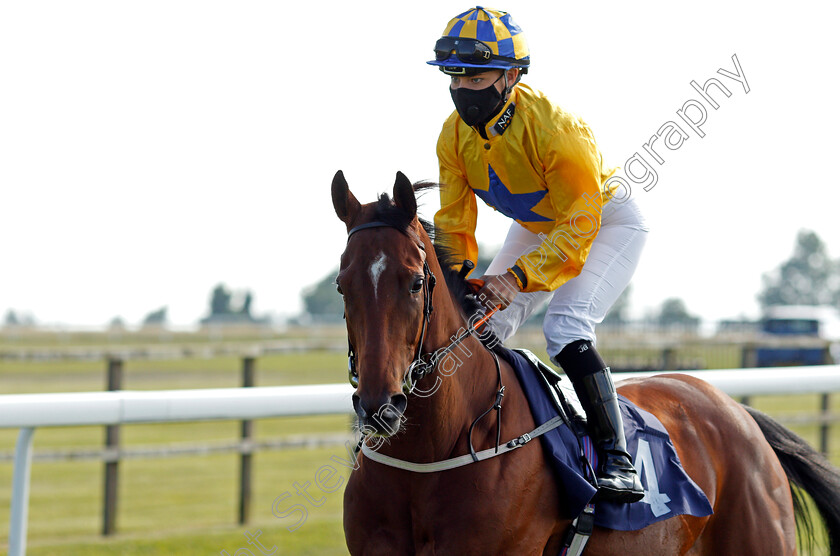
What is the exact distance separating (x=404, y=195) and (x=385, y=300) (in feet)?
1.19

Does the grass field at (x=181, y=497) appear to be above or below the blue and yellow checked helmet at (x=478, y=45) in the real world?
below

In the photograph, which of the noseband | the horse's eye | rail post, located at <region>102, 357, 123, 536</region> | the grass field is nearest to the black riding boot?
the noseband

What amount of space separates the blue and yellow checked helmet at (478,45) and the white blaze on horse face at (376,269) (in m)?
0.85

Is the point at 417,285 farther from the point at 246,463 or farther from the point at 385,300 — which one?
the point at 246,463

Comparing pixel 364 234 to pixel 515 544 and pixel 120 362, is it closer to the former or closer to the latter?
pixel 515 544

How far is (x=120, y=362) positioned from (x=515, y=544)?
A: 4016mm

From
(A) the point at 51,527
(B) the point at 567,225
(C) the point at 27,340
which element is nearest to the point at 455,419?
(B) the point at 567,225

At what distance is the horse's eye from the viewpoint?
88.2 inches

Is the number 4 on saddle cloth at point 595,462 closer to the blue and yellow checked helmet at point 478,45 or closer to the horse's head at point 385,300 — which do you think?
the horse's head at point 385,300

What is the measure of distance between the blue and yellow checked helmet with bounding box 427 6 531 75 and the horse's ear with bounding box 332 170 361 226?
584 millimetres

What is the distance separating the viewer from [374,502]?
2.47 metres

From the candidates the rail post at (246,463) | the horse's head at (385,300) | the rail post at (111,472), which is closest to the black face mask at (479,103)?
the horse's head at (385,300)

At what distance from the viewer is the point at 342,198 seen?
2.47 metres

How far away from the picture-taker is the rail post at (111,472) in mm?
5332
